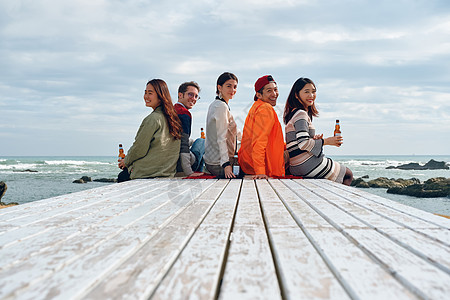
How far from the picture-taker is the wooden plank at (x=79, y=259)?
107 cm

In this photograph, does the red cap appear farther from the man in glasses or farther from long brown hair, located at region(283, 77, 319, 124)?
the man in glasses

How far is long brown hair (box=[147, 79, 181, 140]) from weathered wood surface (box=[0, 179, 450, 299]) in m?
2.52

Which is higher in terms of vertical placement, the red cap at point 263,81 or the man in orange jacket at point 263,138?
the red cap at point 263,81

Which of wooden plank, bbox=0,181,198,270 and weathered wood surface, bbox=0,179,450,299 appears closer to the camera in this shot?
weathered wood surface, bbox=0,179,450,299

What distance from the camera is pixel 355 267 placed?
121cm

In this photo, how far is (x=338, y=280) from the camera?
3.63 ft

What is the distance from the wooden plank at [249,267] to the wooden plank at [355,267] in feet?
0.65

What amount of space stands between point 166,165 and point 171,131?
44cm

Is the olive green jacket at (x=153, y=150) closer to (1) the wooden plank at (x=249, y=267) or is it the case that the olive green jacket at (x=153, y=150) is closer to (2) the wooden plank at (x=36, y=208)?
(2) the wooden plank at (x=36, y=208)

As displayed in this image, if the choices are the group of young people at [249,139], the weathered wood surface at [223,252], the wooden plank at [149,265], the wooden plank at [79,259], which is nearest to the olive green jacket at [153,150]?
the group of young people at [249,139]

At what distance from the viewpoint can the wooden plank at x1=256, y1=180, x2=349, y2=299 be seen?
102 centimetres

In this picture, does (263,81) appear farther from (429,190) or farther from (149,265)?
(429,190)

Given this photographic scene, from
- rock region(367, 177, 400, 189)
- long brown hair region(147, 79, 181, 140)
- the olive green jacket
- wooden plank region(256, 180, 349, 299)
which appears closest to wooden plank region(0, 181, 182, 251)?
wooden plank region(256, 180, 349, 299)

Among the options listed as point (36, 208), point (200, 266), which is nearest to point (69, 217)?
point (36, 208)
